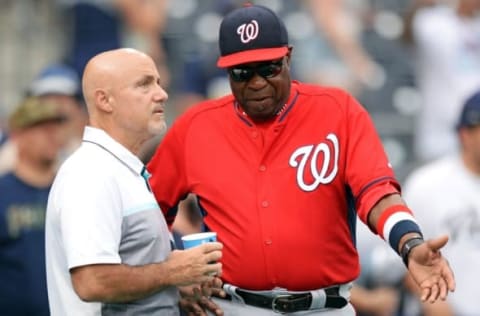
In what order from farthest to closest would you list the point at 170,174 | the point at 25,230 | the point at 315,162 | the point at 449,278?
the point at 25,230 → the point at 170,174 → the point at 315,162 → the point at 449,278

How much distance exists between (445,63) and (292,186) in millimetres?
5305

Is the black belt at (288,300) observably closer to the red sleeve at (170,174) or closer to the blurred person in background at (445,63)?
the red sleeve at (170,174)

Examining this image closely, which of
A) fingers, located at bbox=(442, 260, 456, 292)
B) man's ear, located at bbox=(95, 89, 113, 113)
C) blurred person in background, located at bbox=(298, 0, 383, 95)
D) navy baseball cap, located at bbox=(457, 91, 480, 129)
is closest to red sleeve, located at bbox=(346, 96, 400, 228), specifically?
fingers, located at bbox=(442, 260, 456, 292)

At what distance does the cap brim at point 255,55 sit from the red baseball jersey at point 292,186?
11.3 inches

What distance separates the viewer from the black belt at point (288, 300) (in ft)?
21.1

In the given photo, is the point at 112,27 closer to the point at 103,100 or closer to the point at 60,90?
the point at 60,90

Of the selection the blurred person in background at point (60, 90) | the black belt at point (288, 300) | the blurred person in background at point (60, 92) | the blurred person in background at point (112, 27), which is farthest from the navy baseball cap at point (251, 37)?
the blurred person in background at point (112, 27)

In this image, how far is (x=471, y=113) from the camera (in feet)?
30.1

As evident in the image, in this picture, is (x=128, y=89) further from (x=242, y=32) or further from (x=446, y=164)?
(x=446, y=164)

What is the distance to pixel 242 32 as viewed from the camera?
21.2 ft

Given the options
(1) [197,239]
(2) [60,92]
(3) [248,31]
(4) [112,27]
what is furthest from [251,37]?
(4) [112,27]

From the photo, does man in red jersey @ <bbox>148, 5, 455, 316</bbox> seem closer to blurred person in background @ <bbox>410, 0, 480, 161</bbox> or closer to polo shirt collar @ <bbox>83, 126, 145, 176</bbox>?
polo shirt collar @ <bbox>83, 126, 145, 176</bbox>

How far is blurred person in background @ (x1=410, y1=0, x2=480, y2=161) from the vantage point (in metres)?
11.5

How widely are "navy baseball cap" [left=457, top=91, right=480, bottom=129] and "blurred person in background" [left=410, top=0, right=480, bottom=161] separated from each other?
2143mm
